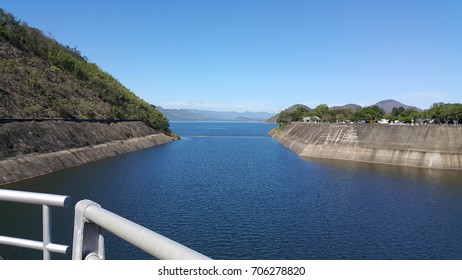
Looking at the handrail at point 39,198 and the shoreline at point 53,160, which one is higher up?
the handrail at point 39,198

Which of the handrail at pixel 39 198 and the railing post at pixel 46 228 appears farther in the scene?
the railing post at pixel 46 228

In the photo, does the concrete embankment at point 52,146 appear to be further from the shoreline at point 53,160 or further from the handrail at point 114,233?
the handrail at point 114,233

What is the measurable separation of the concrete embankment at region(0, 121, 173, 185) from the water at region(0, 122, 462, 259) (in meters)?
3.12

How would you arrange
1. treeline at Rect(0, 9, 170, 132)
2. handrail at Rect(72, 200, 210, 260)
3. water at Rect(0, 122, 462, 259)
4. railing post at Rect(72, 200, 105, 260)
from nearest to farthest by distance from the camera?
handrail at Rect(72, 200, 210, 260)
railing post at Rect(72, 200, 105, 260)
water at Rect(0, 122, 462, 259)
treeline at Rect(0, 9, 170, 132)

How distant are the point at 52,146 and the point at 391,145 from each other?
6946 cm

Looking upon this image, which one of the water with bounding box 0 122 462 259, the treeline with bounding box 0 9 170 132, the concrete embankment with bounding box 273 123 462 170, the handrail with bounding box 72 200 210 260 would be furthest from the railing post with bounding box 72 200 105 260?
the treeline with bounding box 0 9 170 132

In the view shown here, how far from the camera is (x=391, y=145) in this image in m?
81.7

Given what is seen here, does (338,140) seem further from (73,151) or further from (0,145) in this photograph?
(0,145)

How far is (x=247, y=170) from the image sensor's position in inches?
2699

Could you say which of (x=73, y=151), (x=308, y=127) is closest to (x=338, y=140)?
(x=308, y=127)

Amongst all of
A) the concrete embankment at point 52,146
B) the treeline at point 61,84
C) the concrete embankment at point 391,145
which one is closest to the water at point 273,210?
the concrete embankment at point 52,146

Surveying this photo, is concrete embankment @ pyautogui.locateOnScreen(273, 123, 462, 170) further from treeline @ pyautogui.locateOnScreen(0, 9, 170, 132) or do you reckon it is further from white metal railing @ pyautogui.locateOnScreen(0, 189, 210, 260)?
white metal railing @ pyautogui.locateOnScreen(0, 189, 210, 260)

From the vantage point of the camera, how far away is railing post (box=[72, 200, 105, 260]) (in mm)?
4641

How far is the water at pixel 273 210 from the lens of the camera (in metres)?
Answer: 27.7
